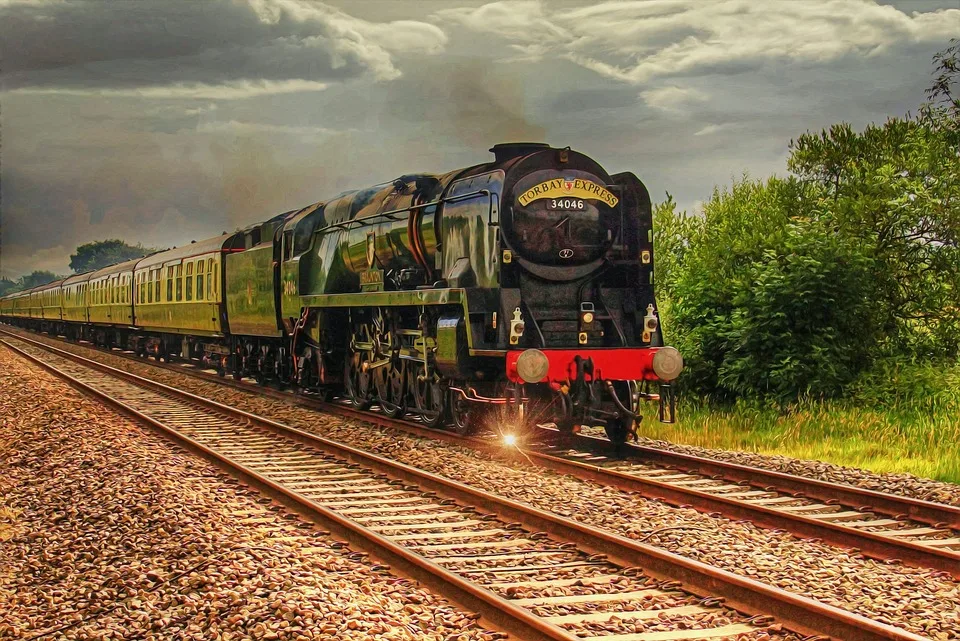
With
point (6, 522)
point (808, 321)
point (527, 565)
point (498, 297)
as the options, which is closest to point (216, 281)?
point (498, 297)

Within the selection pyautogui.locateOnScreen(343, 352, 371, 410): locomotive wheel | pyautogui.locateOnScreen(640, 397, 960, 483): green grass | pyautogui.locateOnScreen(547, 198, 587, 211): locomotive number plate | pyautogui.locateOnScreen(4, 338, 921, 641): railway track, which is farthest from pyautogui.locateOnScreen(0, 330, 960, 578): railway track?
pyautogui.locateOnScreen(343, 352, 371, 410): locomotive wheel

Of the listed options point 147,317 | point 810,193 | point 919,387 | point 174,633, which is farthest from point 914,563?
point 147,317

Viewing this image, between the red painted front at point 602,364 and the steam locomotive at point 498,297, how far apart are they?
16 millimetres

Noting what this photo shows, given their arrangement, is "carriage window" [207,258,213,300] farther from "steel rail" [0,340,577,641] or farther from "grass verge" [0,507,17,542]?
"grass verge" [0,507,17,542]

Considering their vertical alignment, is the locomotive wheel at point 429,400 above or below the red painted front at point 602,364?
below

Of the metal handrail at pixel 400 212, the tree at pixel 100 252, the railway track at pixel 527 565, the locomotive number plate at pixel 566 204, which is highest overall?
the tree at pixel 100 252

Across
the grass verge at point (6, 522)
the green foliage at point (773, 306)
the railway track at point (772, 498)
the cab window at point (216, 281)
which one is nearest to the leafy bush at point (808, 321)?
the green foliage at point (773, 306)

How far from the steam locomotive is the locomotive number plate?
0.02 meters

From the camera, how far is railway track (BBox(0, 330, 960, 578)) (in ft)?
21.3

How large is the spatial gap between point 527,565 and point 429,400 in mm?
6794

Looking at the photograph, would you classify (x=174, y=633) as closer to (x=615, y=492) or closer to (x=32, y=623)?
(x=32, y=623)

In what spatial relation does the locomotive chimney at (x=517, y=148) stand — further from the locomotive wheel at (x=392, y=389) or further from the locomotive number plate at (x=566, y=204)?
the locomotive wheel at (x=392, y=389)

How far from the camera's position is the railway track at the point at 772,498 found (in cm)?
650

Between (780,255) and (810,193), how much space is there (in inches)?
71.2
